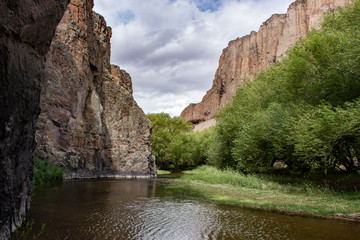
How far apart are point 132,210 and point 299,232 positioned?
6178 millimetres

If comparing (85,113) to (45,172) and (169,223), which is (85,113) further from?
(169,223)

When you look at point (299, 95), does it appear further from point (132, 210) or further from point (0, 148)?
point (0, 148)

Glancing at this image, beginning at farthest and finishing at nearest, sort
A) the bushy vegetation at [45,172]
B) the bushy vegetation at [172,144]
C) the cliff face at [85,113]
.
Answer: the bushy vegetation at [172,144]
the cliff face at [85,113]
the bushy vegetation at [45,172]

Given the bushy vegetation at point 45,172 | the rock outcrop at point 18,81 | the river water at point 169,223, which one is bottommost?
the river water at point 169,223

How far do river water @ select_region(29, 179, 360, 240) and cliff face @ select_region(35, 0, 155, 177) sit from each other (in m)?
11.9

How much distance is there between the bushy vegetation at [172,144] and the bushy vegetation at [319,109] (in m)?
25.2

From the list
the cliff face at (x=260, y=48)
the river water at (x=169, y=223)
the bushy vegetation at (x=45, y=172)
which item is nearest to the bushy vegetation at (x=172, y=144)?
the cliff face at (x=260, y=48)

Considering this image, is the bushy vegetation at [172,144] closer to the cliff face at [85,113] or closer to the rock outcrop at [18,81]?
the cliff face at [85,113]

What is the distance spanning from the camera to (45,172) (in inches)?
707

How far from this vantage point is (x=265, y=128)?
790 inches

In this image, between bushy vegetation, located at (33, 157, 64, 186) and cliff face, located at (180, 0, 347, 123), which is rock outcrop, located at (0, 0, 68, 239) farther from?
cliff face, located at (180, 0, 347, 123)

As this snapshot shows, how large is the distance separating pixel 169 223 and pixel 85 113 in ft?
70.0

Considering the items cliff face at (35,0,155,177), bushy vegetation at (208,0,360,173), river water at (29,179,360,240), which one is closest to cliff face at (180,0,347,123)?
cliff face at (35,0,155,177)

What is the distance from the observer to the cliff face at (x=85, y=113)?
72.2 feet
